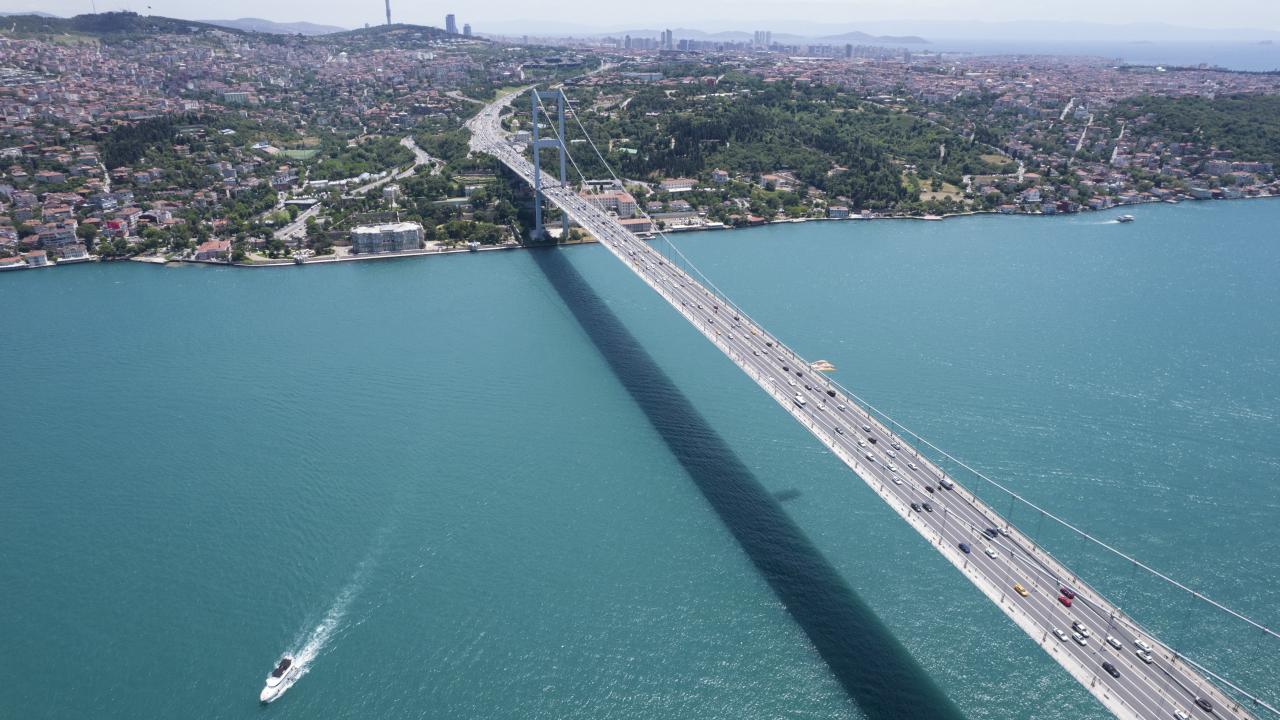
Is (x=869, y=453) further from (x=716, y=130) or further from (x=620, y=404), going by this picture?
(x=716, y=130)

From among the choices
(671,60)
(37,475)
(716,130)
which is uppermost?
(671,60)

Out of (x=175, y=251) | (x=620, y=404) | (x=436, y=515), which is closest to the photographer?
(x=436, y=515)

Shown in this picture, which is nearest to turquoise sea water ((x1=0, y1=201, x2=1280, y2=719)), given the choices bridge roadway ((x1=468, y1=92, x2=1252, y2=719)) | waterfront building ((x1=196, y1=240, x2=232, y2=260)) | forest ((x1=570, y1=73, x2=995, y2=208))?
bridge roadway ((x1=468, y1=92, x2=1252, y2=719))

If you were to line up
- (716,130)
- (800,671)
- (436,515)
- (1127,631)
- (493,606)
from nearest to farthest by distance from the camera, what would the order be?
(1127,631) → (800,671) → (493,606) → (436,515) → (716,130)

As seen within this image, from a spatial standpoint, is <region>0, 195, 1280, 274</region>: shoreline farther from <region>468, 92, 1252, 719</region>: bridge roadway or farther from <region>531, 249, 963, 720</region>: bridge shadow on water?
<region>468, 92, 1252, 719</region>: bridge roadway

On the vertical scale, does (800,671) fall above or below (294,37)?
below

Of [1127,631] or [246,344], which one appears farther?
[246,344]

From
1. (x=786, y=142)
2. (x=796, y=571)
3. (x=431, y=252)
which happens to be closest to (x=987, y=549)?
(x=796, y=571)

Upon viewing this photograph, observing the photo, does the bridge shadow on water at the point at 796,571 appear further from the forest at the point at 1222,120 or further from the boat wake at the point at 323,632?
the forest at the point at 1222,120

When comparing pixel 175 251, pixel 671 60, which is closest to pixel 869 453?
pixel 175 251

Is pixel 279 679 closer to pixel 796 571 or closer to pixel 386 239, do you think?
pixel 796 571

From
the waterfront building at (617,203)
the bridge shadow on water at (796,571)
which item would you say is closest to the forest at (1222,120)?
the waterfront building at (617,203)
